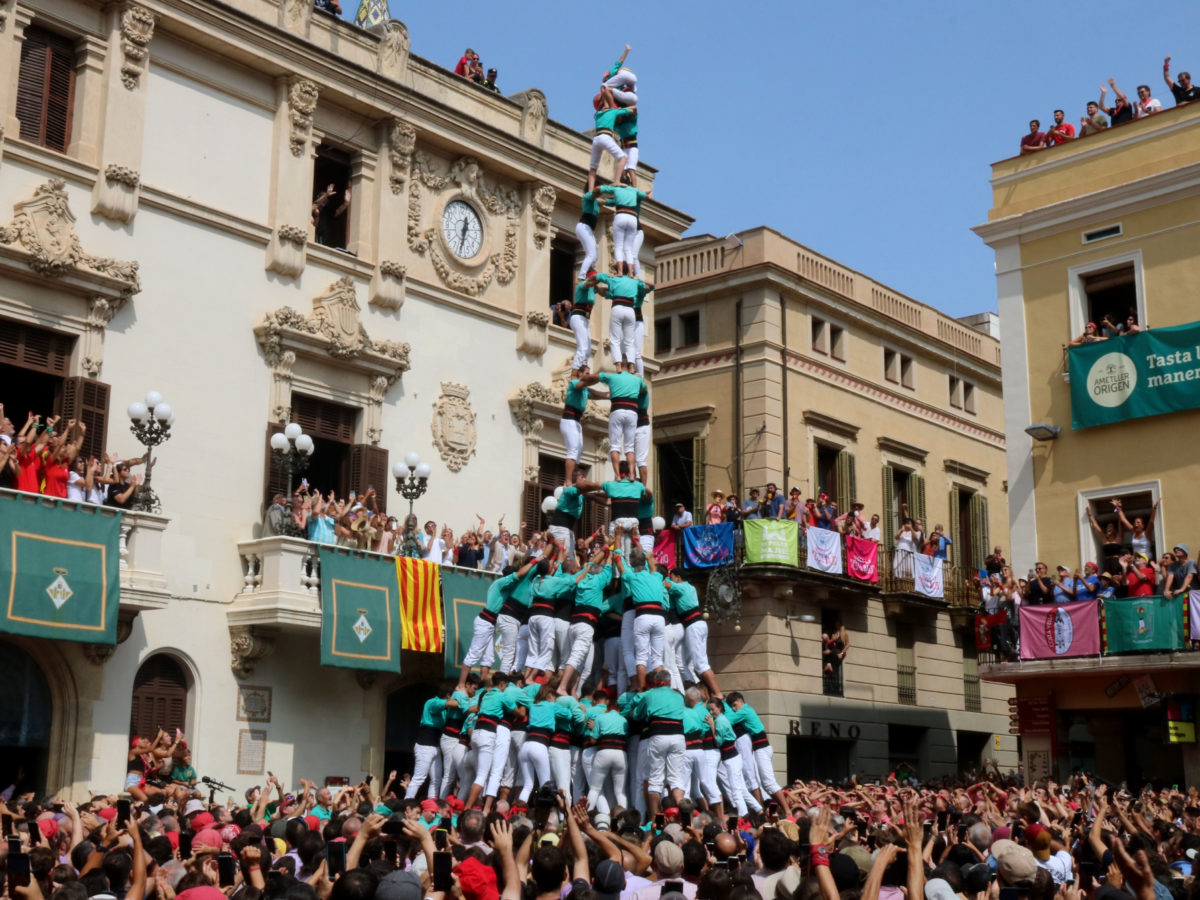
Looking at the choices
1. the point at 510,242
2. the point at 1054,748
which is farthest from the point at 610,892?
the point at 510,242

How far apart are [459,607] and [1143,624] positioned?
12.1 metres

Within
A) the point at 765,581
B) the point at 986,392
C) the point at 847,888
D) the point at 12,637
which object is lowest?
the point at 847,888

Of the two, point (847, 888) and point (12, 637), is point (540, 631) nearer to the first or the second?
point (12, 637)

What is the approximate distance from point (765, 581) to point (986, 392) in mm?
14257

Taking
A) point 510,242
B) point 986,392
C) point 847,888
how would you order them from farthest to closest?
point 986,392 → point 510,242 → point 847,888

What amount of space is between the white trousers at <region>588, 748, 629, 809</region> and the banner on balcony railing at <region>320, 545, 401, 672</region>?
727 centimetres

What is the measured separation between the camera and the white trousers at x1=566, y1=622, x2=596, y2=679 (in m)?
19.4

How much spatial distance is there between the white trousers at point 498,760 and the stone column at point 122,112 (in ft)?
37.3

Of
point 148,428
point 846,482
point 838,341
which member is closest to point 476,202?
point 148,428

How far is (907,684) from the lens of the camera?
36844 mm

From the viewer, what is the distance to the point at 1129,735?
2797 cm

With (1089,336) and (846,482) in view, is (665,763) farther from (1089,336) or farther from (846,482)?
(846,482)

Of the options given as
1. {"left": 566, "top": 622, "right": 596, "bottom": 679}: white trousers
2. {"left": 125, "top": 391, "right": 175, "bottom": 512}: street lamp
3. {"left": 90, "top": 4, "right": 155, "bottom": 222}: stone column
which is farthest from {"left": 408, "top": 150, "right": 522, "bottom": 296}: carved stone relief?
{"left": 566, "top": 622, "right": 596, "bottom": 679}: white trousers

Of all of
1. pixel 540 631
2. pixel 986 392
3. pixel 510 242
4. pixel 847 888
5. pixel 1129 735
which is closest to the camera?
pixel 847 888
